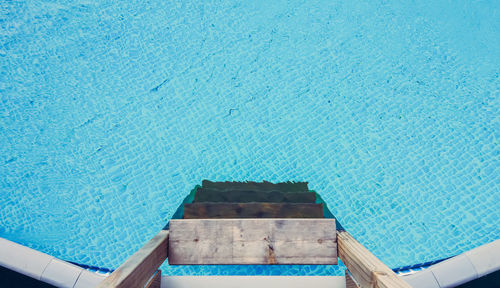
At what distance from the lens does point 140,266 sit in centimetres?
105

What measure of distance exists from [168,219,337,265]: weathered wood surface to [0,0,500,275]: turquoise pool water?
55.1 inches

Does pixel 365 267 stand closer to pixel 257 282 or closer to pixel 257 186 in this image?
pixel 257 282

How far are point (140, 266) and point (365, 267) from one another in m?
0.76

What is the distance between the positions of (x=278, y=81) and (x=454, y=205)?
243 centimetres

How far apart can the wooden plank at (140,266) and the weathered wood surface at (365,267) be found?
0.75m

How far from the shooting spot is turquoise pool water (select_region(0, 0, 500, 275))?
3.19 meters

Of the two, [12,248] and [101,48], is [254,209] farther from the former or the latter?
[101,48]

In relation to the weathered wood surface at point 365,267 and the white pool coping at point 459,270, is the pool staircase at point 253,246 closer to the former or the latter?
the weathered wood surface at point 365,267

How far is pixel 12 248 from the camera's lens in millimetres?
2650

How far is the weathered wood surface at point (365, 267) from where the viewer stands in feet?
2.98

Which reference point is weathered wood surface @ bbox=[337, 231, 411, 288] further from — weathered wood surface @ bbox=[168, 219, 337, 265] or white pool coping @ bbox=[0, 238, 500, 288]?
white pool coping @ bbox=[0, 238, 500, 288]

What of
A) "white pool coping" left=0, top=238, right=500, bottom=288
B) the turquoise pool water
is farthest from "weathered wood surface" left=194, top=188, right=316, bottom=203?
"white pool coping" left=0, top=238, right=500, bottom=288

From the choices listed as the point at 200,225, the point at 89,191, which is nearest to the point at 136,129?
the point at 89,191

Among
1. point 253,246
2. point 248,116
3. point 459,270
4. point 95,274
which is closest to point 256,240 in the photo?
point 253,246
